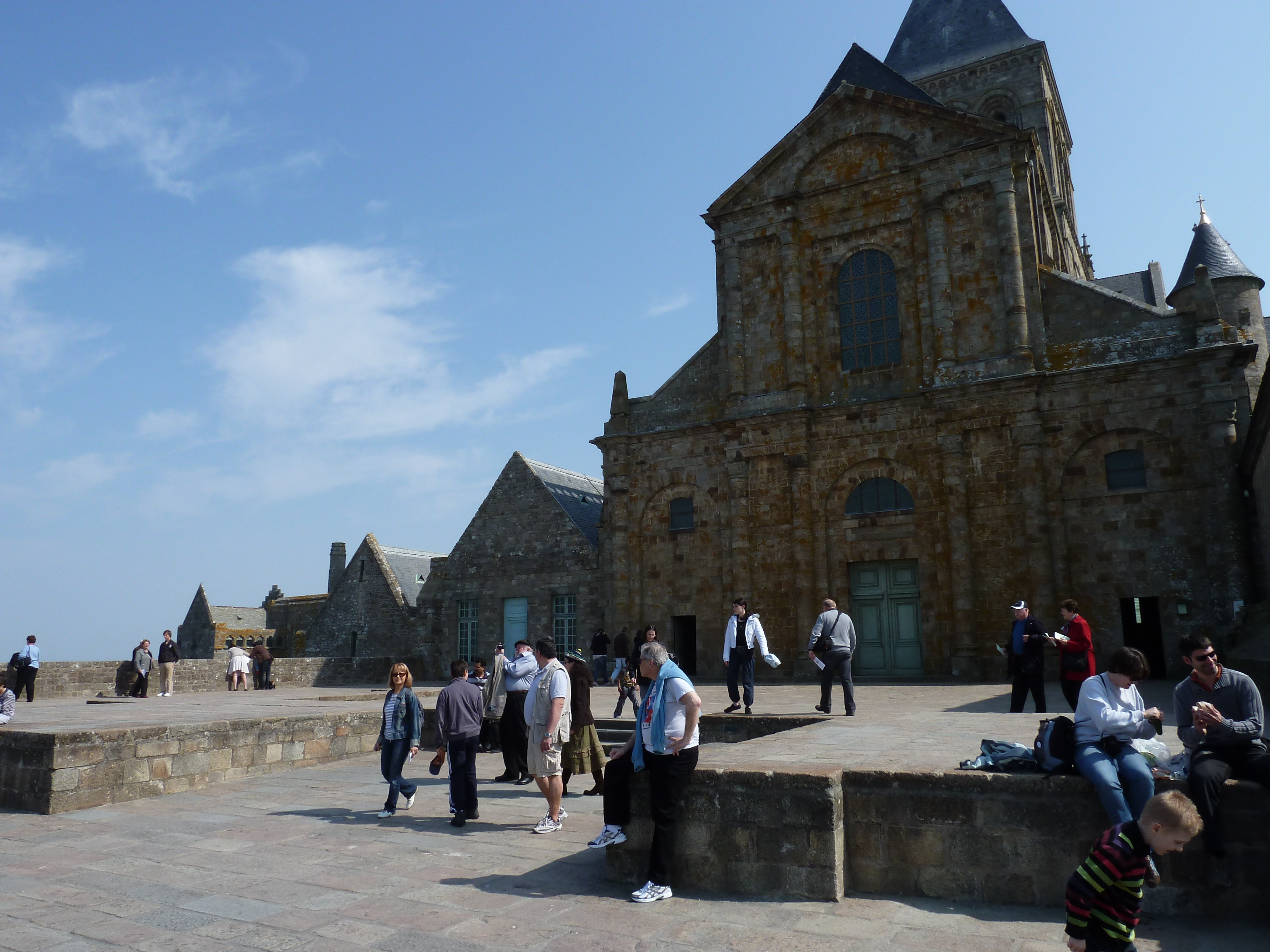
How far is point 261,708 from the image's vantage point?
1457cm

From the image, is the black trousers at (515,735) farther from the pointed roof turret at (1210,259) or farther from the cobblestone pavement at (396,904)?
the pointed roof turret at (1210,259)

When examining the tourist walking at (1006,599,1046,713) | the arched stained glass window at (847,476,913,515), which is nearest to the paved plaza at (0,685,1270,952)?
the tourist walking at (1006,599,1046,713)

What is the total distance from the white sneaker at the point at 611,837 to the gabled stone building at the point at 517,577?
2062 centimetres

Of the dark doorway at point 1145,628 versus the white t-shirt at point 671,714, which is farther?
the dark doorway at point 1145,628

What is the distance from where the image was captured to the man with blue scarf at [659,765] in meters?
5.56

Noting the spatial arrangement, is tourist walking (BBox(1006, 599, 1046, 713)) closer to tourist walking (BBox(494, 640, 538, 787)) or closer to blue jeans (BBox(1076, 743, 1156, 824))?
tourist walking (BBox(494, 640, 538, 787))

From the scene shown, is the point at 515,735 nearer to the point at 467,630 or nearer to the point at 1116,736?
the point at 1116,736

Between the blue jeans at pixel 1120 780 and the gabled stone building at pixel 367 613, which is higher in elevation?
the gabled stone building at pixel 367 613

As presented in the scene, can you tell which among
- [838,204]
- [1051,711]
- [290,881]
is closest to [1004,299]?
[838,204]

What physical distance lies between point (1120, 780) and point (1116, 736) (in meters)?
0.24

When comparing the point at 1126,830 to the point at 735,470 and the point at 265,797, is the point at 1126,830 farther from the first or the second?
the point at 735,470

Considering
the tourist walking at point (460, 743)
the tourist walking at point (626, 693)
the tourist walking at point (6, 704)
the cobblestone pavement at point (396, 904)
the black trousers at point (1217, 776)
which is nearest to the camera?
the cobblestone pavement at point (396, 904)

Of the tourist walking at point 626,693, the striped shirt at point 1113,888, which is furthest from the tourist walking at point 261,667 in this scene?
the striped shirt at point 1113,888

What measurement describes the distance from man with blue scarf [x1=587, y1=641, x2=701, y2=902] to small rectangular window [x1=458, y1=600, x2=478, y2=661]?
2397 centimetres
